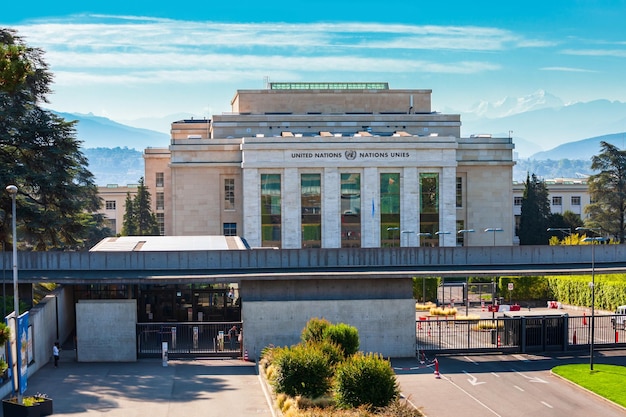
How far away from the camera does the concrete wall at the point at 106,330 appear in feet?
151

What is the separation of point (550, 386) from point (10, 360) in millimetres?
22739

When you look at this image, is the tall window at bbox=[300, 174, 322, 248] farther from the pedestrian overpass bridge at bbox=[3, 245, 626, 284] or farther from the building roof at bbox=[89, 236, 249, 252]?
the pedestrian overpass bridge at bbox=[3, 245, 626, 284]

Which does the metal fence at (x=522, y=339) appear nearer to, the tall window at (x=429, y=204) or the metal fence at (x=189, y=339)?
the metal fence at (x=189, y=339)

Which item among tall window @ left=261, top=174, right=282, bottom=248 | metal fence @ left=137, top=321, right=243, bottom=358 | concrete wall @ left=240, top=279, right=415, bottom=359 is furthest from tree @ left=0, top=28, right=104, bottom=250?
tall window @ left=261, top=174, right=282, bottom=248

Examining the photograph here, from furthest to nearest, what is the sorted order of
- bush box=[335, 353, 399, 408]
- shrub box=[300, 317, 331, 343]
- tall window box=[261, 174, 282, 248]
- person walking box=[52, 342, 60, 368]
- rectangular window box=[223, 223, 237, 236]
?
rectangular window box=[223, 223, 237, 236] → tall window box=[261, 174, 282, 248] → person walking box=[52, 342, 60, 368] → shrub box=[300, 317, 331, 343] → bush box=[335, 353, 399, 408]

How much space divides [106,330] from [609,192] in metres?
74.2

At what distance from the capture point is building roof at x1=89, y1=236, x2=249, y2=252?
5597cm

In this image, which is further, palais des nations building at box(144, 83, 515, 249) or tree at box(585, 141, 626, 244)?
tree at box(585, 141, 626, 244)

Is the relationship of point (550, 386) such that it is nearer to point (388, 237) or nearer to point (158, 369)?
point (158, 369)

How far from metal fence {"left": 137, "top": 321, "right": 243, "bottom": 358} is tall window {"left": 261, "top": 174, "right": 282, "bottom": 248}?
48.0 meters

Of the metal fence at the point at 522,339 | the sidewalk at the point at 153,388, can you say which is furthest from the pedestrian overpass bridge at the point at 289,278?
the metal fence at the point at 522,339

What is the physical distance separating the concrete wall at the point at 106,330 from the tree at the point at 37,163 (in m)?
13.9

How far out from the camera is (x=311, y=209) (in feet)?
325

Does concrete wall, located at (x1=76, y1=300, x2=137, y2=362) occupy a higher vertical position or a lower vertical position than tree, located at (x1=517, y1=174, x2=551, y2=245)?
lower
